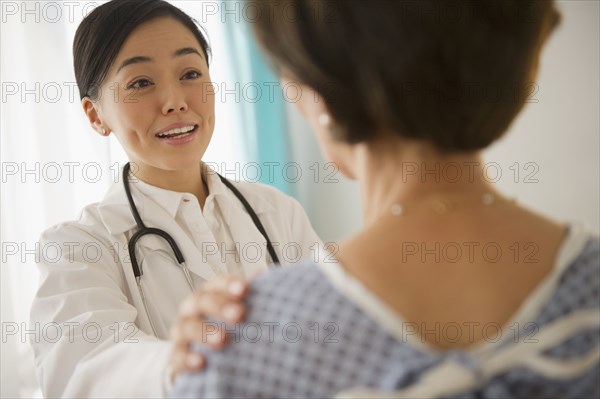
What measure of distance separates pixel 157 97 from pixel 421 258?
107 centimetres

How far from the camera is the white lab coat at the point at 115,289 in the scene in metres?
1.18

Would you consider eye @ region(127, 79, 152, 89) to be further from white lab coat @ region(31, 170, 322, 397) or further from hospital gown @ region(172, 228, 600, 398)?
hospital gown @ region(172, 228, 600, 398)

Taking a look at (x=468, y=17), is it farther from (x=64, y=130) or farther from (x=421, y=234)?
(x=64, y=130)

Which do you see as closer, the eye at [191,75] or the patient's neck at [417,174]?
the patient's neck at [417,174]

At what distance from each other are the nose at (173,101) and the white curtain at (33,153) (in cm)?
72

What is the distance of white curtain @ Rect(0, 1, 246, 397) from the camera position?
2.02m

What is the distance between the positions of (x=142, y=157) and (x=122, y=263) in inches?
10.9

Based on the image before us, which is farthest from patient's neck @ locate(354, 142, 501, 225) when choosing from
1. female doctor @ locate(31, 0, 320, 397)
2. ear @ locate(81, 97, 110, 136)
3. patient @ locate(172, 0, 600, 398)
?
ear @ locate(81, 97, 110, 136)

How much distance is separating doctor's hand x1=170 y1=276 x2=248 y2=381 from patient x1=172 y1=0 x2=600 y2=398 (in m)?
0.01

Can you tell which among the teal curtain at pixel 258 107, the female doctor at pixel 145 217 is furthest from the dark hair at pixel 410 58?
the teal curtain at pixel 258 107

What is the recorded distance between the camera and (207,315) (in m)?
0.69

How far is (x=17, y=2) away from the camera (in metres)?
2.04

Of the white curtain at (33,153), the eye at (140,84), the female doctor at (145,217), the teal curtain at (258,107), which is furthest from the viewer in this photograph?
the teal curtain at (258,107)

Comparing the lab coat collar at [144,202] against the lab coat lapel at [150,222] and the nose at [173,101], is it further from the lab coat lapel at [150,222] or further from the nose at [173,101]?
the nose at [173,101]
